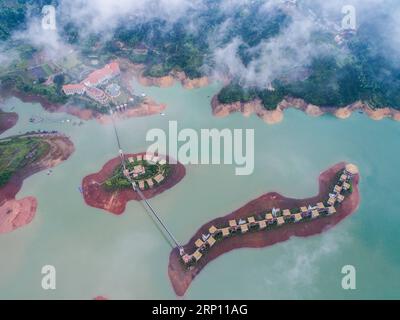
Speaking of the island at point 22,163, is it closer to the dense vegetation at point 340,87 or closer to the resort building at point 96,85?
the resort building at point 96,85

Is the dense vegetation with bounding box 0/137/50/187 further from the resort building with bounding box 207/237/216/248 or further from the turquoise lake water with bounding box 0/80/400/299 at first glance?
the resort building with bounding box 207/237/216/248

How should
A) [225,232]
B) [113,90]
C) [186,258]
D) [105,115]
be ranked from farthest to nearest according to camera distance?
1. [113,90]
2. [105,115]
3. [225,232]
4. [186,258]

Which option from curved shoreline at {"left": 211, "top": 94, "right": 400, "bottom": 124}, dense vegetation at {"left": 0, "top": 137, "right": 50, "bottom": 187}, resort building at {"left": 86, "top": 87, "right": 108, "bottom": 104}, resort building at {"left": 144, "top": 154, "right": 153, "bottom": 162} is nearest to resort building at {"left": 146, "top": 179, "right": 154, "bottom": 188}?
resort building at {"left": 144, "top": 154, "right": 153, "bottom": 162}

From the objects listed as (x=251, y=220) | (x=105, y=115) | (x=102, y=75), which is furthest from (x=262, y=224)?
(x=102, y=75)

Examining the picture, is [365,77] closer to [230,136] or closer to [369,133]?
[369,133]

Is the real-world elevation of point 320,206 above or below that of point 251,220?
above

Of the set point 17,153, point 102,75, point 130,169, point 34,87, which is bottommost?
point 130,169

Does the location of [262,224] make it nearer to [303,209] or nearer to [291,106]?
[303,209]
